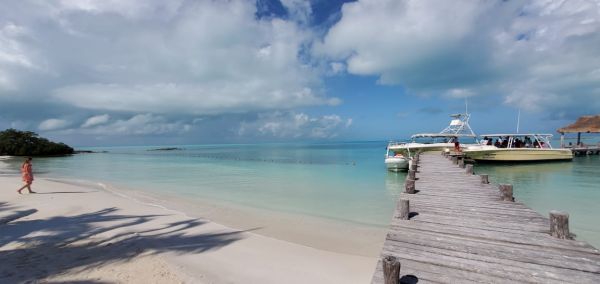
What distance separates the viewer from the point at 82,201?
12.6 metres

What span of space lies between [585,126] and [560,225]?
50461 millimetres

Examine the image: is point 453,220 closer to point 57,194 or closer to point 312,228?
point 312,228

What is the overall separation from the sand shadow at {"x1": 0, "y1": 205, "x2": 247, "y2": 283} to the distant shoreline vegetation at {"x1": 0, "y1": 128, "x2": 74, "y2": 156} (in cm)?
7076

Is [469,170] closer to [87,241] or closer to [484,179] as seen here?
[484,179]

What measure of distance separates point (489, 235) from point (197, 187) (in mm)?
17233

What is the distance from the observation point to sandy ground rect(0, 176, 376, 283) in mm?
5441

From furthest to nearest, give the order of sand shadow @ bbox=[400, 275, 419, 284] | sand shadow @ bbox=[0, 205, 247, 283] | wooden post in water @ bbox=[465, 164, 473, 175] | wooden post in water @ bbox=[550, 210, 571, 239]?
wooden post in water @ bbox=[465, 164, 473, 175] → sand shadow @ bbox=[0, 205, 247, 283] → wooden post in water @ bbox=[550, 210, 571, 239] → sand shadow @ bbox=[400, 275, 419, 284]

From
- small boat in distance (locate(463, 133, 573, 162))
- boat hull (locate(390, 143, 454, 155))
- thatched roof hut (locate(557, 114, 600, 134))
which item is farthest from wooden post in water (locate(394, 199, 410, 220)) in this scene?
thatched roof hut (locate(557, 114, 600, 134))

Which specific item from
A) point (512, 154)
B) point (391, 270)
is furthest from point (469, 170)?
point (512, 154)

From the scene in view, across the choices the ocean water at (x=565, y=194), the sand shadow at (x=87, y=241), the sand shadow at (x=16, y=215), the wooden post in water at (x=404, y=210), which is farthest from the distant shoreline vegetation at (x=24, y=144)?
the ocean water at (x=565, y=194)

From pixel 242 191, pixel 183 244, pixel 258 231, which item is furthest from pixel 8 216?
pixel 242 191

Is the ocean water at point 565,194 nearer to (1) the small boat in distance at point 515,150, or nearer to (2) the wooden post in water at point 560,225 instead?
(1) the small boat in distance at point 515,150

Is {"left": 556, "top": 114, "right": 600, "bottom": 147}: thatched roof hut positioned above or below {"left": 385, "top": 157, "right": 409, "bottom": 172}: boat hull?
above

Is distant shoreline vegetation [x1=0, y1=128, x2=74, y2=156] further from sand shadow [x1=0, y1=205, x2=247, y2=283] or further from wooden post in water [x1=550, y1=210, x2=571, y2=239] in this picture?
wooden post in water [x1=550, y1=210, x2=571, y2=239]
